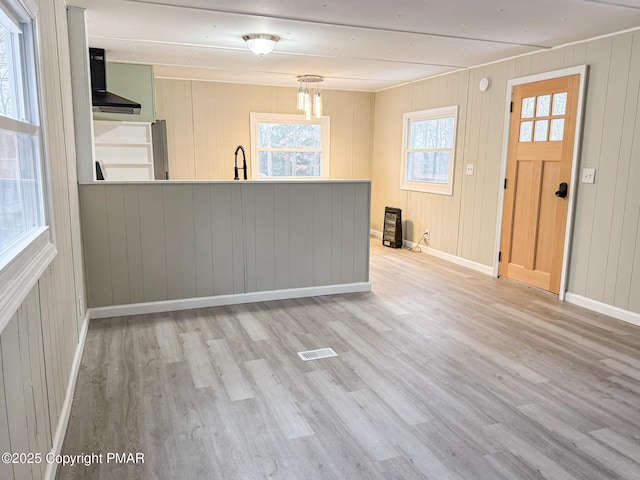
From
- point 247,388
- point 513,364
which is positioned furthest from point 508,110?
point 247,388

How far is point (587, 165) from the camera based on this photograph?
4.25m

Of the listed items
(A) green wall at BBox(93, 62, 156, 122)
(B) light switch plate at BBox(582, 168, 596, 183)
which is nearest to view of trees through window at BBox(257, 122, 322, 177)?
(A) green wall at BBox(93, 62, 156, 122)

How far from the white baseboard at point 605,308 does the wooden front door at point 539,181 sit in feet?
0.69

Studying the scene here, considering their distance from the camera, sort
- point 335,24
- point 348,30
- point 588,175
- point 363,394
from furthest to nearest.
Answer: point 588,175 → point 348,30 → point 335,24 → point 363,394

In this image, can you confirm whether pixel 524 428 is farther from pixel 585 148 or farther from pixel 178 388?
pixel 585 148

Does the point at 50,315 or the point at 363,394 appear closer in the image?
the point at 50,315

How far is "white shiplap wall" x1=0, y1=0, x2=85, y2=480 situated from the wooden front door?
4.21m

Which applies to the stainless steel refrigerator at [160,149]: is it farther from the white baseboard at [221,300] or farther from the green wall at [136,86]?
the white baseboard at [221,300]

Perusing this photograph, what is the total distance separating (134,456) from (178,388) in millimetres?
643

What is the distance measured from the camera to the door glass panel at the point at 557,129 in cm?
450

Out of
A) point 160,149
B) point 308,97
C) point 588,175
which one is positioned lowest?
point 588,175

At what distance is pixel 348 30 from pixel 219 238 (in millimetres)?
2167

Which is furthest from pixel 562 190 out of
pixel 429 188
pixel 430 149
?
pixel 430 149

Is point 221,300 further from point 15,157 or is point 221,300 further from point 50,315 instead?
point 15,157
